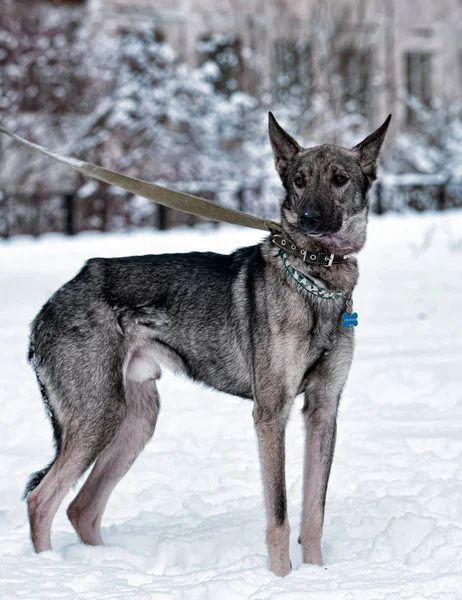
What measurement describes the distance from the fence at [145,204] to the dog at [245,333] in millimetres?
15645

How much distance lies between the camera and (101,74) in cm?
2247

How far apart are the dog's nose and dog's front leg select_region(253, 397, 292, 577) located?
748mm

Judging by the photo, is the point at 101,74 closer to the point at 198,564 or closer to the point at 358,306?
the point at 358,306

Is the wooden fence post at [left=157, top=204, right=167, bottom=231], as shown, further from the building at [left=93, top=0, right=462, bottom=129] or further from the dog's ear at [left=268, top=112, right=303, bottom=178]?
the dog's ear at [left=268, top=112, right=303, bottom=178]

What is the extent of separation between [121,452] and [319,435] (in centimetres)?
103

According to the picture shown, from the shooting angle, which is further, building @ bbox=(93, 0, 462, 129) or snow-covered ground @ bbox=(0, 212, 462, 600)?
building @ bbox=(93, 0, 462, 129)

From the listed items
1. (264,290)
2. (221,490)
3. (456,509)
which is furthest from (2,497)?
(456,509)

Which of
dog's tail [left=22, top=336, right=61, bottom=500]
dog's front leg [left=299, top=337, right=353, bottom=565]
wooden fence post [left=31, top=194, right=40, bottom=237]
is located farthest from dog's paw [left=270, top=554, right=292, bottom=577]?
wooden fence post [left=31, top=194, right=40, bottom=237]

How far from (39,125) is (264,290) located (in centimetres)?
1878

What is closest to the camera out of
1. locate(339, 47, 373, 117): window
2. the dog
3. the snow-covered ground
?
the snow-covered ground

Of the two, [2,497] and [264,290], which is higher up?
[264,290]

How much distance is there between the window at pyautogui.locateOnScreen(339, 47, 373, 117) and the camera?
89.9 ft

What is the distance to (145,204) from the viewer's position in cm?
2191

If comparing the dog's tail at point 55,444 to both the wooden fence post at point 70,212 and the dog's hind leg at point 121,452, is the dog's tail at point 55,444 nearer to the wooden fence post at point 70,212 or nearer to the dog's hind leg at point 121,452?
the dog's hind leg at point 121,452
